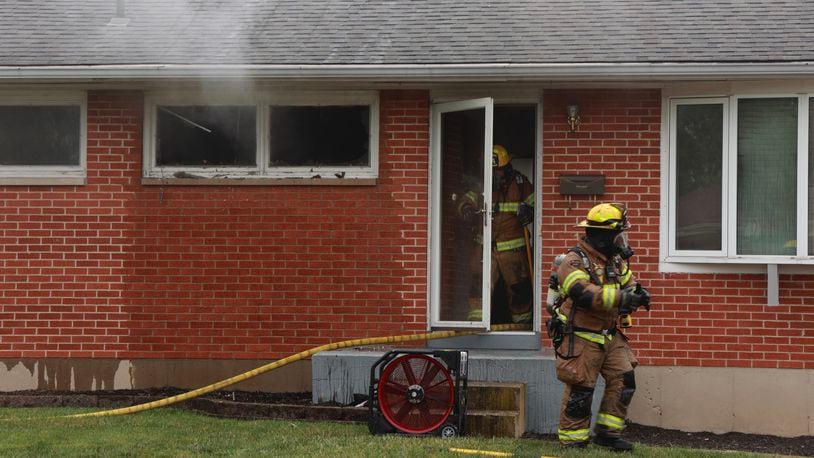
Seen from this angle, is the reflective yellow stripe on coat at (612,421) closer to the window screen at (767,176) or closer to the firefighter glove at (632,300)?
the firefighter glove at (632,300)

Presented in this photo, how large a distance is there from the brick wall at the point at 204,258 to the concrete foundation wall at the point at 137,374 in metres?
0.08

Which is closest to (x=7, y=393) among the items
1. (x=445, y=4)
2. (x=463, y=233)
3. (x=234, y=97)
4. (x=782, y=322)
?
(x=234, y=97)

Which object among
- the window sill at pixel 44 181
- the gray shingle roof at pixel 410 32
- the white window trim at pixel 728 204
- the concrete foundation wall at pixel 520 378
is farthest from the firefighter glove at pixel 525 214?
the window sill at pixel 44 181

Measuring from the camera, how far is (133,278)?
35.3ft

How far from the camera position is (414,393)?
879 centimetres

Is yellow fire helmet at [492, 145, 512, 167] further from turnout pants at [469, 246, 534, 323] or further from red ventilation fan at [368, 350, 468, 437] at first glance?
red ventilation fan at [368, 350, 468, 437]

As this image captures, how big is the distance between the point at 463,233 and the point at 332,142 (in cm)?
141

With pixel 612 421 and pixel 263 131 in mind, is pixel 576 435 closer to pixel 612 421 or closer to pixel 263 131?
pixel 612 421

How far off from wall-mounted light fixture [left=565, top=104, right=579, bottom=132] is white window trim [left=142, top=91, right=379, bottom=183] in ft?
5.48

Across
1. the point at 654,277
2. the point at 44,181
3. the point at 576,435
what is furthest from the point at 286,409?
the point at 654,277

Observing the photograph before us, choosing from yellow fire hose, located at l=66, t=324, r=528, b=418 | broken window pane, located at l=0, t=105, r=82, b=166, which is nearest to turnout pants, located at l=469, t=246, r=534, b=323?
yellow fire hose, located at l=66, t=324, r=528, b=418

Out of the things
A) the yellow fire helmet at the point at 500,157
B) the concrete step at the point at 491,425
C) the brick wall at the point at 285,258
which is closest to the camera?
the concrete step at the point at 491,425

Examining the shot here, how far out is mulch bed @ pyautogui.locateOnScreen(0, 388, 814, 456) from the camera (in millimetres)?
9492

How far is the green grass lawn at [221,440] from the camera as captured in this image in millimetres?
8016
